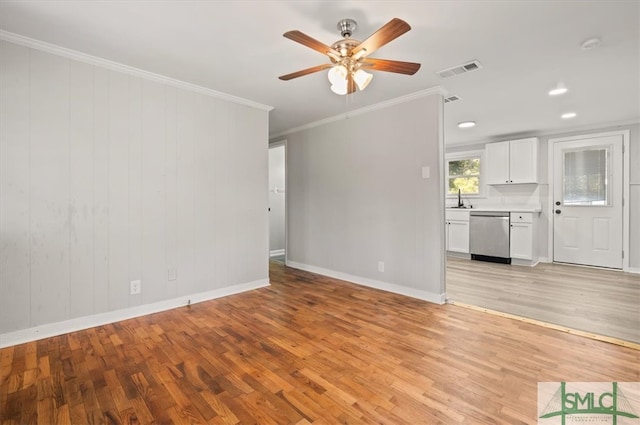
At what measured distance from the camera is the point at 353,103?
151 inches

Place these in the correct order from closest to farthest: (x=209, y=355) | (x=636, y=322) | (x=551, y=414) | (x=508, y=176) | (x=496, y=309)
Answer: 1. (x=551, y=414)
2. (x=209, y=355)
3. (x=636, y=322)
4. (x=496, y=309)
5. (x=508, y=176)

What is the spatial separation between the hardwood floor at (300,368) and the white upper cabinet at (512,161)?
11.8 feet

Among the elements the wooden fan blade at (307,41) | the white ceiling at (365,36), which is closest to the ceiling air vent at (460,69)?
the white ceiling at (365,36)

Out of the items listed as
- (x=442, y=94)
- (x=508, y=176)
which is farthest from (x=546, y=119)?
(x=442, y=94)

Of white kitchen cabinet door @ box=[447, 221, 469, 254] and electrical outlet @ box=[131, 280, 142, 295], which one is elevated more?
white kitchen cabinet door @ box=[447, 221, 469, 254]

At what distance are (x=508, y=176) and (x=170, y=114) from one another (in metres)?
5.60

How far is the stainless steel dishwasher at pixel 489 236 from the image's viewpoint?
5.31m

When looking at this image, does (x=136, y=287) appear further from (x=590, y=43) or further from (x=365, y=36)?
(x=590, y=43)

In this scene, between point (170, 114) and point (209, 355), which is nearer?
point (209, 355)

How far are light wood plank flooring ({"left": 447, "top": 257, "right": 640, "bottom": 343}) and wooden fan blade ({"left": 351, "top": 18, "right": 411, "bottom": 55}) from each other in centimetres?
277

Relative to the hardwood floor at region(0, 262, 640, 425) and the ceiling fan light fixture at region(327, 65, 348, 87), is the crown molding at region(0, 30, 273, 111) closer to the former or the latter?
the ceiling fan light fixture at region(327, 65, 348, 87)

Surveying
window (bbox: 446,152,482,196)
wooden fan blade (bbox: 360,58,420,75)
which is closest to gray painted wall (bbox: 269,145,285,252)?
window (bbox: 446,152,482,196)

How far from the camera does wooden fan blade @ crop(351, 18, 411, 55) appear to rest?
5.38 ft

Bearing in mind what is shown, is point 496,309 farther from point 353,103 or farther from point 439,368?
point 353,103
